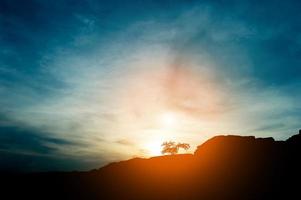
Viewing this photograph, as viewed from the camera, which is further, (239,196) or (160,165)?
(160,165)

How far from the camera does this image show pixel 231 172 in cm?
8588

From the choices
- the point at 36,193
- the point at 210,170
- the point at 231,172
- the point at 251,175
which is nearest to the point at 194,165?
the point at 210,170

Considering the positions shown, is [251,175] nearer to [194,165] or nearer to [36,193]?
[194,165]

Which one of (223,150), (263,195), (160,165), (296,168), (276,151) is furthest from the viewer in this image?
(160,165)

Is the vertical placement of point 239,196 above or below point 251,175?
below

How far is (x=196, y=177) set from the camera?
3504 inches

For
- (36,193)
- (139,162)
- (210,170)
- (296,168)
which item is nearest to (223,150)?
(210,170)

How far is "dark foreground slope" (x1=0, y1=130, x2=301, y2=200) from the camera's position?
78.2 m

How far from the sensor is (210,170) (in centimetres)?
8988

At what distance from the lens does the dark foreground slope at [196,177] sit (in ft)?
257

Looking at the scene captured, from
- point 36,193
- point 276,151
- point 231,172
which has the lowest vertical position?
point 36,193

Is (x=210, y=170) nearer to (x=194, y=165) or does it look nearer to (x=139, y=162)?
(x=194, y=165)

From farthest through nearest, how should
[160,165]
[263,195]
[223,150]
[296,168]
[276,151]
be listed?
[160,165]
[223,150]
[276,151]
[296,168]
[263,195]

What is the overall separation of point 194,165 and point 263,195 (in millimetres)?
25226
